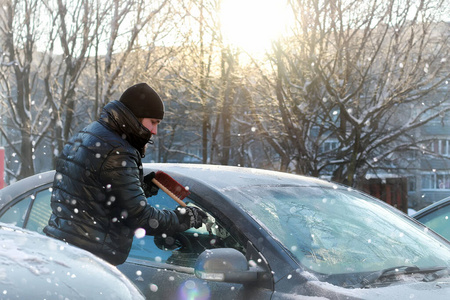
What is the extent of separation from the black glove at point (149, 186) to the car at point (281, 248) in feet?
0.14

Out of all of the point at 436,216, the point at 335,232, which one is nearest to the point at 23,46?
the point at 436,216

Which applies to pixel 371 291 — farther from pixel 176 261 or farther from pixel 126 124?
pixel 126 124

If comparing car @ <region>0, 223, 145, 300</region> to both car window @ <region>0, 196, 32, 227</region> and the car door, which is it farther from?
car window @ <region>0, 196, 32, 227</region>

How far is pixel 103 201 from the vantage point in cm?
311

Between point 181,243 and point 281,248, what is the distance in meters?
0.64

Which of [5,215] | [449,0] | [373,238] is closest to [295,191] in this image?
[373,238]

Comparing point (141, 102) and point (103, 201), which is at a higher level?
point (141, 102)

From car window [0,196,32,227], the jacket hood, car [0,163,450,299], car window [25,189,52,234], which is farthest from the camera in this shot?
car window [0,196,32,227]

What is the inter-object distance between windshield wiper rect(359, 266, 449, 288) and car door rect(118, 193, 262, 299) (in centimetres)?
54

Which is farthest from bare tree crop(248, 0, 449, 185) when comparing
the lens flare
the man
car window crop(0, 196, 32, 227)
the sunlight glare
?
the lens flare

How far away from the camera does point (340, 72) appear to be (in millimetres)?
13711

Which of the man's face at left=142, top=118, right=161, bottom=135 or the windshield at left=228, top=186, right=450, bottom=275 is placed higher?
the man's face at left=142, top=118, right=161, bottom=135

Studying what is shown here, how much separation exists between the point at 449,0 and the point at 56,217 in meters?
12.6

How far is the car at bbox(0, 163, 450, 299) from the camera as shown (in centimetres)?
261
